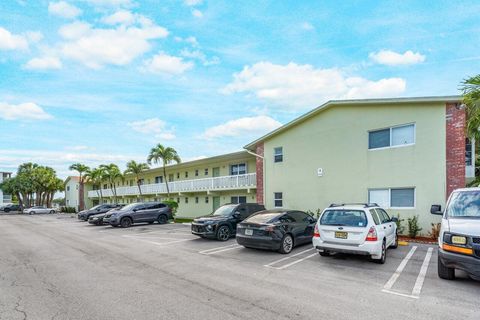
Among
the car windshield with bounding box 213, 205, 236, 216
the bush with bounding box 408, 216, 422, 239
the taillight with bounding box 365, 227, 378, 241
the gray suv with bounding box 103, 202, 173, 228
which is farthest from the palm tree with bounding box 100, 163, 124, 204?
the taillight with bounding box 365, 227, 378, 241

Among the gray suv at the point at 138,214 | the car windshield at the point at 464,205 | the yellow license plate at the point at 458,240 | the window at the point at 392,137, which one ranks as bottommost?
the gray suv at the point at 138,214

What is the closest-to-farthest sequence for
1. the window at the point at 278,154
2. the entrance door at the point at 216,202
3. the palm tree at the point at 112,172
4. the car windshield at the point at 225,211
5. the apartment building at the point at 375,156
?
1. the apartment building at the point at 375,156
2. the car windshield at the point at 225,211
3. the window at the point at 278,154
4. the entrance door at the point at 216,202
5. the palm tree at the point at 112,172

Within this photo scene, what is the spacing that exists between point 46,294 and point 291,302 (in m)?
4.66

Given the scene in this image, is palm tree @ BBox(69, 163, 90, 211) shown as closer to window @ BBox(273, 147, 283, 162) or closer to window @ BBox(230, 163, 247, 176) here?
window @ BBox(230, 163, 247, 176)

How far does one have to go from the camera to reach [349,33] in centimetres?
1254

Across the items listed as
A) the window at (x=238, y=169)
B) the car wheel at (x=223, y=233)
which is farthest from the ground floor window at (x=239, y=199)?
the car wheel at (x=223, y=233)

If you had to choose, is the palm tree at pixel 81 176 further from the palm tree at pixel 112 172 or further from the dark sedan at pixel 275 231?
the dark sedan at pixel 275 231

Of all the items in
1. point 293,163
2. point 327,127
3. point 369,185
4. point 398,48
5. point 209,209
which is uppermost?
point 398,48

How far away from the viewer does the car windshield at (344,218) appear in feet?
26.6

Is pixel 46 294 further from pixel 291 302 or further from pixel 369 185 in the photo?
pixel 369 185

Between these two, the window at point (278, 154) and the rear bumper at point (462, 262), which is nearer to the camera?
the rear bumper at point (462, 262)

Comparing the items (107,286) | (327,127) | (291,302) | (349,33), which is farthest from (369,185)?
(107,286)

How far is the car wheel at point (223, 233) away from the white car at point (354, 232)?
4.79m

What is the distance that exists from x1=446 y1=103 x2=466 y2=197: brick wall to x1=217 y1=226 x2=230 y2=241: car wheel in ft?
29.5
